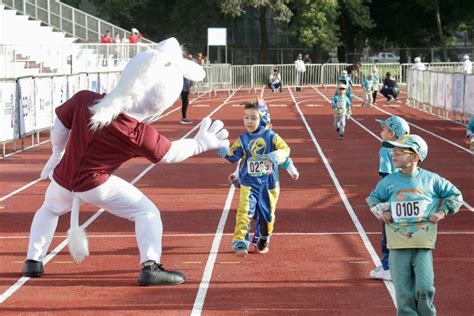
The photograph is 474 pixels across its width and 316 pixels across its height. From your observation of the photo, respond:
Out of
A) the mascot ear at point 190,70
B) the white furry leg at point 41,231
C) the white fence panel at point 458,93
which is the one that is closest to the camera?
the mascot ear at point 190,70

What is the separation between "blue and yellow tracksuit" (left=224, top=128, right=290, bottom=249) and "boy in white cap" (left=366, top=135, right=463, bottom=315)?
11.6 feet

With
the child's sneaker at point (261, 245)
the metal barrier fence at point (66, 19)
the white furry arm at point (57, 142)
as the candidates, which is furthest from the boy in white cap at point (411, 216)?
the metal barrier fence at point (66, 19)

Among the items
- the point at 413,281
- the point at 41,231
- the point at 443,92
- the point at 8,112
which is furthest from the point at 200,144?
the point at 443,92

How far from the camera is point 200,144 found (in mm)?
9727

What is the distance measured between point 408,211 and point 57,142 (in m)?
3.59

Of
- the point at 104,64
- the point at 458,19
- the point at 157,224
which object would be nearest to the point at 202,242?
the point at 157,224

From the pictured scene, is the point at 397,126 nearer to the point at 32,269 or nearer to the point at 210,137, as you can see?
the point at 210,137

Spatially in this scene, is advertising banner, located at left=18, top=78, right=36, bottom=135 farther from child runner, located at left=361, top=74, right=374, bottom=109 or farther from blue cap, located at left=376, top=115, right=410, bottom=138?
child runner, located at left=361, top=74, right=374, bottom=109

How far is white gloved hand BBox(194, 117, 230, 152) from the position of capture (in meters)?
9.73

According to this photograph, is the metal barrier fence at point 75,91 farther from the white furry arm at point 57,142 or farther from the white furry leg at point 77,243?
the white furry leg at point 77,243

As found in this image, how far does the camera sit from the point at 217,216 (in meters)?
14.2

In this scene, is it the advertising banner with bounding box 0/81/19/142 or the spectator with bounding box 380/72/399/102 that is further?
the spectator with bounding box 380/72/399/102

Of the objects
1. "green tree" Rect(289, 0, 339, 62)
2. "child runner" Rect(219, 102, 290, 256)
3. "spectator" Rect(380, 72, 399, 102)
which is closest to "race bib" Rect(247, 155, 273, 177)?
"child runner" Rect(219, 102, 290, 256)

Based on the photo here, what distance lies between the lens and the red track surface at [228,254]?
356 inches
